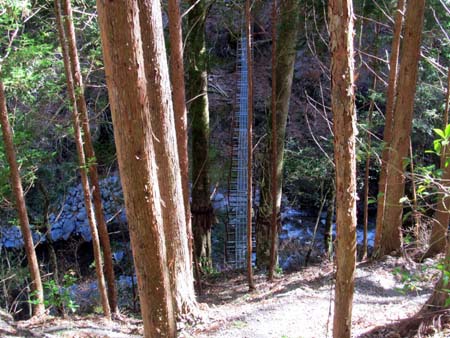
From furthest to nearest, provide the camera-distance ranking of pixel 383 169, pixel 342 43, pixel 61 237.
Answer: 1. pixel 61 237
2. pixel 383 169
3. pixel 342 43

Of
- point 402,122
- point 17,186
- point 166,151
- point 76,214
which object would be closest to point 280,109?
point 402,122

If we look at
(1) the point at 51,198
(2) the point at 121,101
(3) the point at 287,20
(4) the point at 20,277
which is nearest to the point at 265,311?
(2) the point at 121,101

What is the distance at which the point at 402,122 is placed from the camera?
7688mm

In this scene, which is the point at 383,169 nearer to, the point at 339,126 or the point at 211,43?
the point at 339,126

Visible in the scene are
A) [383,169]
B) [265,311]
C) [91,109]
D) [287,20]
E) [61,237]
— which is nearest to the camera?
[265,311]

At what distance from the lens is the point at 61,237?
1438cm

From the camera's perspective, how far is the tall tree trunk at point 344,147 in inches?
127

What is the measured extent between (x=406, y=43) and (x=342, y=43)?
4.89 metres

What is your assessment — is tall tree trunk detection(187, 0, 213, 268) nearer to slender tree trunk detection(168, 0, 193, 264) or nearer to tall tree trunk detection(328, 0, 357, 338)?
slender tree trunk detection(168, 0, 193, 264)

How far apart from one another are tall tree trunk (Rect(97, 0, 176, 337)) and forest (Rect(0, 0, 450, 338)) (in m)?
0.01

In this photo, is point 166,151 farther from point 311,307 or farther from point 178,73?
point 311,307

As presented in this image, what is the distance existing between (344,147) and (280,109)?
7097 mm

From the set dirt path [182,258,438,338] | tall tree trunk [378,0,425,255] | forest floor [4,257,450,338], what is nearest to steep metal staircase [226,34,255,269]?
dirt path [182,258,438,338]

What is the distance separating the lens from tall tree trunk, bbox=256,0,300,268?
32.6ft
